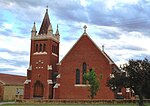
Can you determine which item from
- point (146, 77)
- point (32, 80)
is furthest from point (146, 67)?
point (32, 80)

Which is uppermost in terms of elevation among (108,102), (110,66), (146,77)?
(110,66)

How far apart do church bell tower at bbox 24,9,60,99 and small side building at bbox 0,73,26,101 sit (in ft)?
24.7

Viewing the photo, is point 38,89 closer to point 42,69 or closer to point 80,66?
point 42,69

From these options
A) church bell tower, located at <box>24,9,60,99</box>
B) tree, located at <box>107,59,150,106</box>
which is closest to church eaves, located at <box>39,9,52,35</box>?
church bell tower, located at <box>24,9,60,99</box>

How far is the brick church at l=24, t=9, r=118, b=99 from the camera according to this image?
64.2 m

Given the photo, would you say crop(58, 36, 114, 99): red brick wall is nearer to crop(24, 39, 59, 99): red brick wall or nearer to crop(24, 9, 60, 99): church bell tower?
crop(24, 39, 59, 99): red brick wall

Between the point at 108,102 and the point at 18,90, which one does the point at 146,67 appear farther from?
the point at 18,90

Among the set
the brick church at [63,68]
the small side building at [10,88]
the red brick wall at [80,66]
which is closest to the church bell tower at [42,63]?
the brick church at [63,68]

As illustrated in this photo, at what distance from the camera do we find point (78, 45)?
6719cm

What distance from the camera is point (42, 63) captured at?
70625mm

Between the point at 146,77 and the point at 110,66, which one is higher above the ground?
the point at 110,66

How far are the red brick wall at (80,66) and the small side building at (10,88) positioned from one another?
1648cm

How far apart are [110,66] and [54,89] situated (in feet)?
44.9

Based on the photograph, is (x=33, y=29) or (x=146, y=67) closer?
(x=146, y=67)
